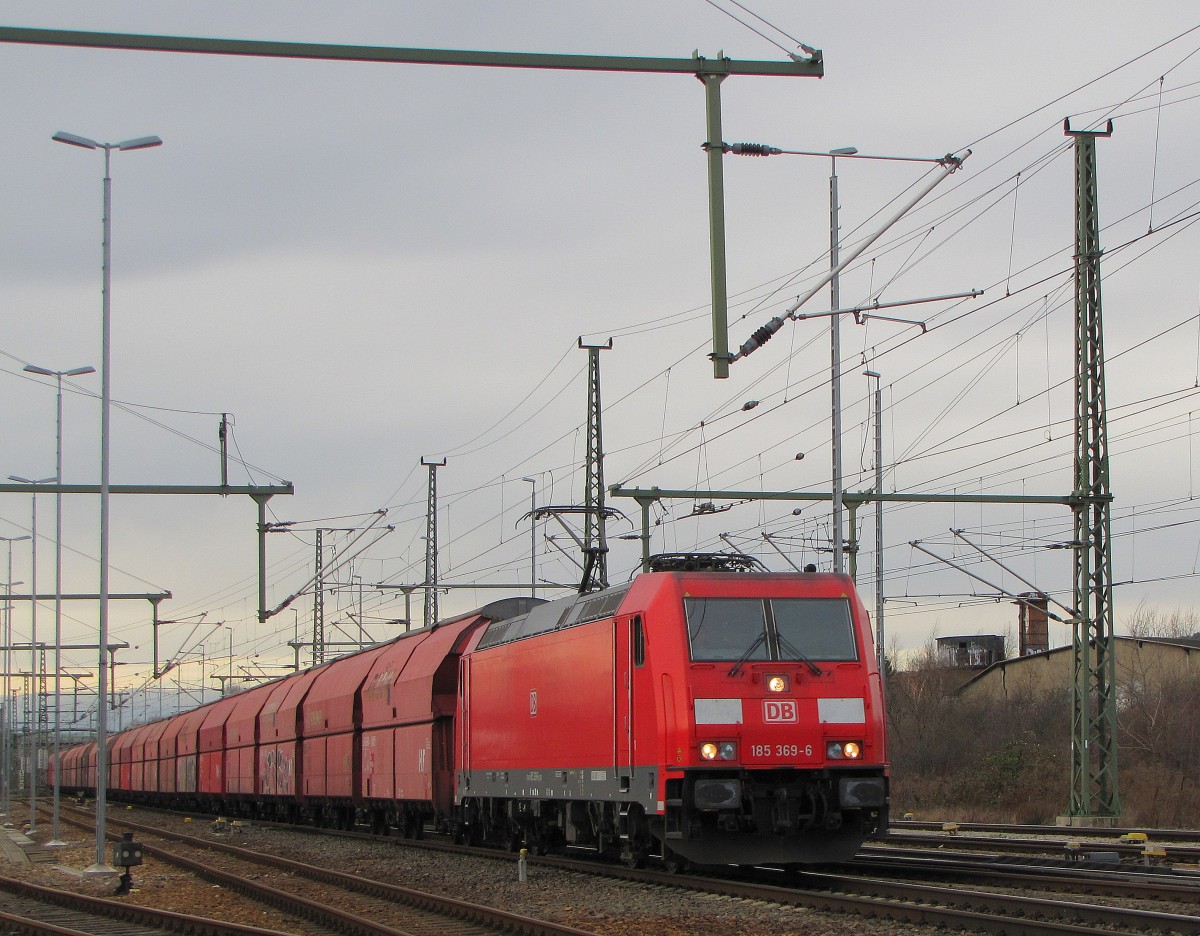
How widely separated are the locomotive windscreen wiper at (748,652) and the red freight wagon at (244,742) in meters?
30.2

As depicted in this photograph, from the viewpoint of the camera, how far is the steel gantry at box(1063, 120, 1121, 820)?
2859 centimetres

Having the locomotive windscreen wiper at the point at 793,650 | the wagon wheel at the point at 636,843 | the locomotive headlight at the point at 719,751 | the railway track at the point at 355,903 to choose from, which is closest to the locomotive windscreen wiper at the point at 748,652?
the locomotive windscreen wiper at the point at 793,650

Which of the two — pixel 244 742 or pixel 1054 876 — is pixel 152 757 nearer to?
pixel 244 742

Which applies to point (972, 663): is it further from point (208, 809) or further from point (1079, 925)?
point (1079, 925)

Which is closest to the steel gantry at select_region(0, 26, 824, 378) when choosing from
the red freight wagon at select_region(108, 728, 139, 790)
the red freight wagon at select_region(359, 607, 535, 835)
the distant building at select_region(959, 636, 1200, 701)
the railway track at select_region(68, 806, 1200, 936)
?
the railway track at select_region(68, 806, 1200, 936)

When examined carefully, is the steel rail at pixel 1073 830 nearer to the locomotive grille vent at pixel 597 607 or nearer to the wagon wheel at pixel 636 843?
the wagon wheel at pixel 636 843

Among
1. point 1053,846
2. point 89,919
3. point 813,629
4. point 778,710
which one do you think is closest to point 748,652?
point 778,710

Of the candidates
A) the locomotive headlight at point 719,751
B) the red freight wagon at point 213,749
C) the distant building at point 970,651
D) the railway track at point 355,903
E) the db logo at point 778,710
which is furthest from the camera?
the distant building at point 970,651

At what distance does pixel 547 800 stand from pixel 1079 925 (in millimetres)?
10310

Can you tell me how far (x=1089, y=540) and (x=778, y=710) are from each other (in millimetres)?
13504

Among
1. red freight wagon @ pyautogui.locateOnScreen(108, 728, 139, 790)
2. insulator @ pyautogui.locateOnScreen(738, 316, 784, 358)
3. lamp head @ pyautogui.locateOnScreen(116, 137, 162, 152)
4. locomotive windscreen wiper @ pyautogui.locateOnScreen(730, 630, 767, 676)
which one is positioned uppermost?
lamp head @ pyautogui.locateOnScreen(116, 137, 162, 152)

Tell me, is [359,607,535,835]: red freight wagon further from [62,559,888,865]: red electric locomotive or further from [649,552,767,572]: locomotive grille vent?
[649,552,767,572]: locomotive grille vent

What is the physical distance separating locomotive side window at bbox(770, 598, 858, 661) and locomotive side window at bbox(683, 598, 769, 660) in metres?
0.23

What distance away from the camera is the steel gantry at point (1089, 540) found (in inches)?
1126
